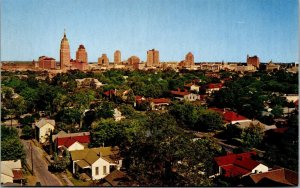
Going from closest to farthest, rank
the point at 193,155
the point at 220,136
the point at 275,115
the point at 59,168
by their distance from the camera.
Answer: the point at 193,155, the point at 59,168, the point at 220,136, the point at 275,115

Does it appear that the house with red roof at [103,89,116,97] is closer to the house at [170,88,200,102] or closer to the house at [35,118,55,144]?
the house at [170,88,200,102]

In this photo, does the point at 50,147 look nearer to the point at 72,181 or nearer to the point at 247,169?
the point at 72,181

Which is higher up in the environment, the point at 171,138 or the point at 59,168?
the point at 171,138

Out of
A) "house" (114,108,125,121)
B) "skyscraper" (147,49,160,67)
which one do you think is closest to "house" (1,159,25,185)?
"house" (114,108,125,121)

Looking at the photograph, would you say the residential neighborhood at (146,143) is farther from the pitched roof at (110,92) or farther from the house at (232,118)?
the pitched roof at (110,92)

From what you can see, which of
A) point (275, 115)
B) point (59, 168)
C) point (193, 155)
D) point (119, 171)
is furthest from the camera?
point (275, 115)

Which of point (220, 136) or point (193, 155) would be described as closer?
point (193, 155)

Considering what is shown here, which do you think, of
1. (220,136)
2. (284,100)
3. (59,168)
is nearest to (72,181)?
(59,168)

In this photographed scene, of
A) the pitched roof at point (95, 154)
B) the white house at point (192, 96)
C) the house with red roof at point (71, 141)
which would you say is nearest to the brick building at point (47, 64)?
the white house at point (192, 96)
